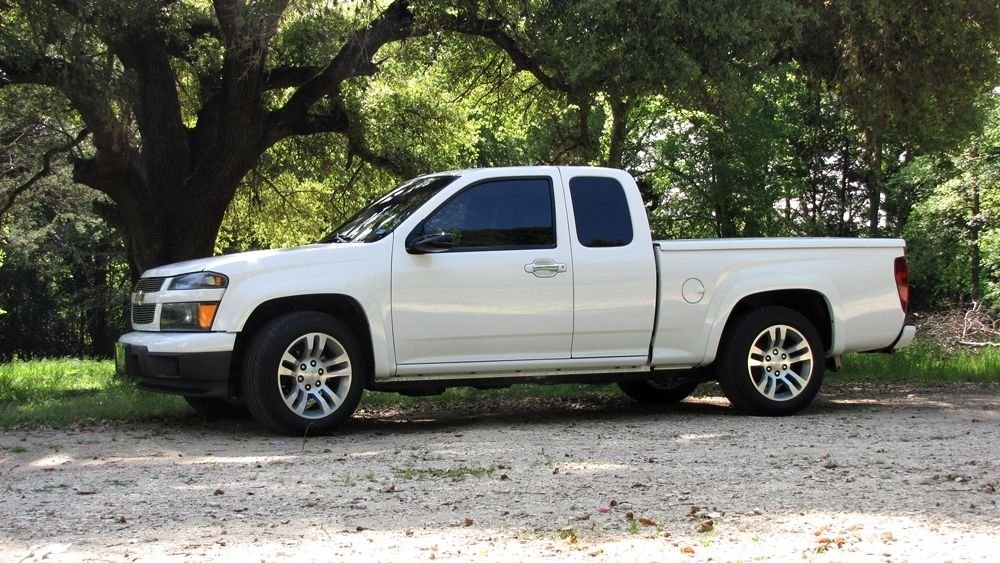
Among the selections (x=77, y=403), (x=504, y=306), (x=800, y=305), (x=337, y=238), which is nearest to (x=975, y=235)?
(x=800, y=305)

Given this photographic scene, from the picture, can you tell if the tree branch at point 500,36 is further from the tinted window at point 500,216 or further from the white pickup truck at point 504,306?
the tinted window at point 500,216

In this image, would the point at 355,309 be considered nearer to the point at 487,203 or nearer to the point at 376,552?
the point at 487,203

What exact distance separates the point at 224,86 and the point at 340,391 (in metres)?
8.04

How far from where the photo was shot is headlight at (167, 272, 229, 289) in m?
7.69

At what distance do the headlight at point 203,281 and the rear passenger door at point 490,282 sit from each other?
4.01 ft

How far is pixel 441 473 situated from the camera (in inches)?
245

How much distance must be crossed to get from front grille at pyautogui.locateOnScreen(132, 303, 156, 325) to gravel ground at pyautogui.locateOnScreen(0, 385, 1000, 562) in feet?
2.81

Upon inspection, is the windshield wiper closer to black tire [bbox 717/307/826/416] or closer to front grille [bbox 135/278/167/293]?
front grille [bbox 135/278/167/293]

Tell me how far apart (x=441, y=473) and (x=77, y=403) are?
5178mm

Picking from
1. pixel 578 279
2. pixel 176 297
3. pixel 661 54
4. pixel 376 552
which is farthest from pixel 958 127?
pixel 376 552

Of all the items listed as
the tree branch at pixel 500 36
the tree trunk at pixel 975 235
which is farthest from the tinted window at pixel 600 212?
the tree trunk at pixel 975 235

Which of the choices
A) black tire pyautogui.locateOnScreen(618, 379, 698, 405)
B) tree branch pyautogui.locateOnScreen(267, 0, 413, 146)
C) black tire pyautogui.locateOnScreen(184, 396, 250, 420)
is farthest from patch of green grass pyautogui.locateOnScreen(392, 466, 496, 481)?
tree branch pyautogui.locateOnScreen(267, 0, 413, 146)

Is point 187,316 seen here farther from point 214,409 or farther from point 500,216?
point 500,216

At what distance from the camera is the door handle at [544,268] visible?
823cm
